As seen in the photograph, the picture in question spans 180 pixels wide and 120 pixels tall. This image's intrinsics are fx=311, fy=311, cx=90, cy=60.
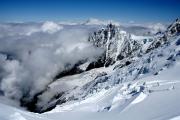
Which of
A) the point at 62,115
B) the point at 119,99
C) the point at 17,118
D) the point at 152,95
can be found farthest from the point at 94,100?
the point at 17,118

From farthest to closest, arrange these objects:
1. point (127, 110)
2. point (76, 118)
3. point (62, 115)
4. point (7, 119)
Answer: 1. point (62, 115)
2. point (76, 118)
3. point (127, 110)
4. point (7, 119)

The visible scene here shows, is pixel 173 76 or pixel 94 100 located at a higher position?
pixel 173 76

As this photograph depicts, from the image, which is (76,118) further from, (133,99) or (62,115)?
(133,99)

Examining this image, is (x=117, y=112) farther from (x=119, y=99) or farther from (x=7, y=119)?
(x=7, y=119)

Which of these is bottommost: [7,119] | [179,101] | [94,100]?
[94,100]

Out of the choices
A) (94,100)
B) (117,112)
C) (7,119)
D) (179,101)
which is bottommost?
(94,100)

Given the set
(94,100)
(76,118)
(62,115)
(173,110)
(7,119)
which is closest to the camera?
(7,119)

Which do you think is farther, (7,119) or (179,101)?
(179,101)

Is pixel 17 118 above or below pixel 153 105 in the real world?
above

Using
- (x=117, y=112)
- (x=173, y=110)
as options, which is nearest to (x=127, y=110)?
(x=117, y=112)
